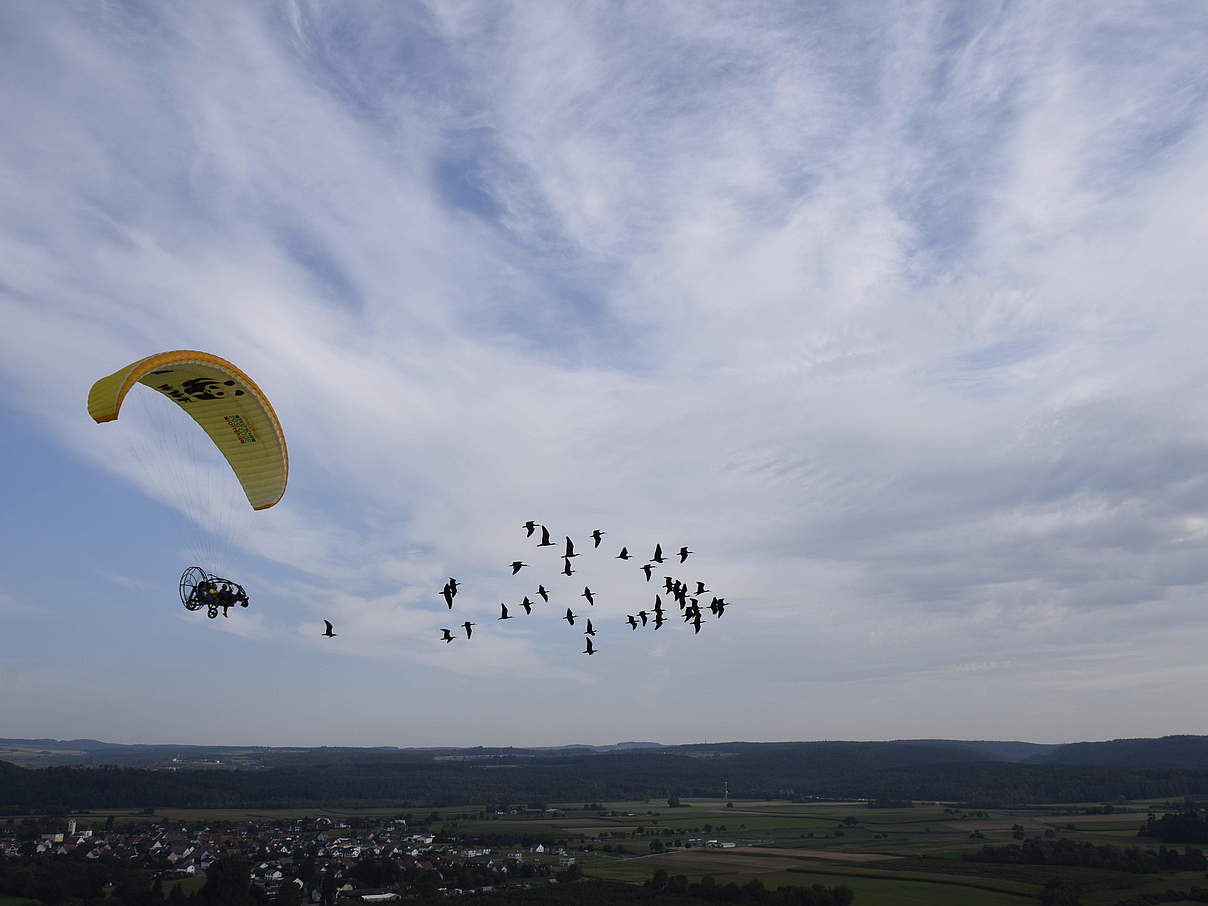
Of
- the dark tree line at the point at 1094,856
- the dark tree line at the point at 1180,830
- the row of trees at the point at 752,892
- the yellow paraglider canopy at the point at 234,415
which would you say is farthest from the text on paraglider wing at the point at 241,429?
the dark tree line at the point at 1180,830

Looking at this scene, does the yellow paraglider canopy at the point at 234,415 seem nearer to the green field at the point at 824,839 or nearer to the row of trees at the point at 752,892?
the green field at the point at 824,839

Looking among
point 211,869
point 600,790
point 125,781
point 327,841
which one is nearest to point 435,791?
point 600,790

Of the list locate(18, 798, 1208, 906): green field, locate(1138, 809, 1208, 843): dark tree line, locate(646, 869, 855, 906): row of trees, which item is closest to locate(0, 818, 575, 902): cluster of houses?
locate(18, 798, 1208, 906): green field

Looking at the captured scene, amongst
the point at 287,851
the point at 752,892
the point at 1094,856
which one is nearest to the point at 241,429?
the point at 752,892

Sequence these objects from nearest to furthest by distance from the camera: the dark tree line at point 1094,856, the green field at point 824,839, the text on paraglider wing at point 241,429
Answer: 1. the text on paraglider wing at point 241,429
2. the green field at point 824,839
3. the dark tree line at point 1094,856

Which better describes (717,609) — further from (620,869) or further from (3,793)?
(3,793)

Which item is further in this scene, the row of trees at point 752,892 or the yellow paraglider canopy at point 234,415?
the row of trees at point 752,892
